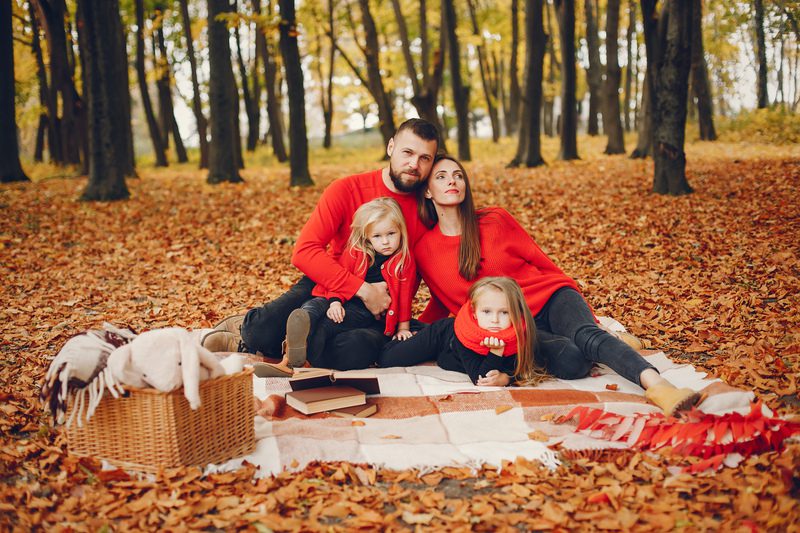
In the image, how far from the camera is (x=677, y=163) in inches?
380

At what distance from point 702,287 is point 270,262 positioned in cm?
503

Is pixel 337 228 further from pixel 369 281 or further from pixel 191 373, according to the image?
pixel 191 373

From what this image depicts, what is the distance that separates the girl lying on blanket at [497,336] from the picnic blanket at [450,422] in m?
0.12

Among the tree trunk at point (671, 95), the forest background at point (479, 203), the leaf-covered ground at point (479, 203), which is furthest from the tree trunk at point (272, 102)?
the tree trunk at point (671, 95)

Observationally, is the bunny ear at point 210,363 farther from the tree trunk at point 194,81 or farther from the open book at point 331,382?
the tree trunk at point 194,81

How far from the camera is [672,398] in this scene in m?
3.42

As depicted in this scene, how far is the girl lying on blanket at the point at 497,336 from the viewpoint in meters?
4.03

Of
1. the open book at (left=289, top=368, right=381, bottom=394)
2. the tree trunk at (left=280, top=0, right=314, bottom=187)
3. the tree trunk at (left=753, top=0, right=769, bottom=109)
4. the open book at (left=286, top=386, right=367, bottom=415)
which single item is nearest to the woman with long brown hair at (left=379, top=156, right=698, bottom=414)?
the open book at (left=289, top=368, right=381, bottom=394)

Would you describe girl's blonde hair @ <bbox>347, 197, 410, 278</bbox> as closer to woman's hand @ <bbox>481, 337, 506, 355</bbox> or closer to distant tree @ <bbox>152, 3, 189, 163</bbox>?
woman's hand @ <bbox>481, 337, 506, 355</bbox>

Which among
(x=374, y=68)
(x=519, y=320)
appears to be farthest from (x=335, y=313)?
(x=374, y=68)

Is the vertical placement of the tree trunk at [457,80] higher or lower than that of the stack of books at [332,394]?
higher

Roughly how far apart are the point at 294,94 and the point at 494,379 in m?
9.66

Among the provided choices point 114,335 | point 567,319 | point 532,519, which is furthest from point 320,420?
point 567,319

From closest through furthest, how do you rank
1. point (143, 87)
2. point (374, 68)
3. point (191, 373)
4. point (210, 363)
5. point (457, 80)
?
1. point (191, 373)
2. point (210, 363)
3. point (457, 80)
4. point (374, 68)
5. point (143, 87)
